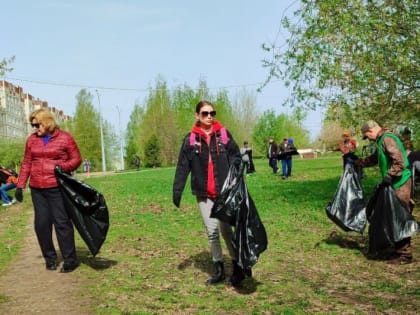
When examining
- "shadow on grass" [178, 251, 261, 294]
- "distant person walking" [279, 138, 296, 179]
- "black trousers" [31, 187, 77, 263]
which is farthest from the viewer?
"distant person walking" [279, 138, 296, 179]

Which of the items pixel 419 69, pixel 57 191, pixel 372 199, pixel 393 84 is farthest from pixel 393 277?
pixel 393 84

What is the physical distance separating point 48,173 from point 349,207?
14.4ft

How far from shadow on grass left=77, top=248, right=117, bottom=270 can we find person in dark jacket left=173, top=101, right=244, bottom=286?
1.76 metres

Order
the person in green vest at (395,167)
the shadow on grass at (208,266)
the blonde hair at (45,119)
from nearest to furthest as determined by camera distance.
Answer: the shadow on grass at (208,266) → the blonde hair at (45,119) → the person in green vest at (395,167)

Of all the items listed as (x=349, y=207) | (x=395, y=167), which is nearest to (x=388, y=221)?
(x=395, y=167)

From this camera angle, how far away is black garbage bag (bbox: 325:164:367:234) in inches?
316

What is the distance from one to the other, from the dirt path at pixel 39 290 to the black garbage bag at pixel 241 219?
157 centimetres

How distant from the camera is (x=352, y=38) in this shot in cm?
1157

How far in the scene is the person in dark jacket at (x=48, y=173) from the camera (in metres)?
6.55

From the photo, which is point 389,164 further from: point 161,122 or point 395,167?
point 161,122

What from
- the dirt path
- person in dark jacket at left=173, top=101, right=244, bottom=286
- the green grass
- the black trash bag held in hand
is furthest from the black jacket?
the dirt path

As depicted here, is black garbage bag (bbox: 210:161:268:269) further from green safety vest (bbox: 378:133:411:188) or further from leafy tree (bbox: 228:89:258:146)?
leafy tree (bbox: 228:89:258:146)

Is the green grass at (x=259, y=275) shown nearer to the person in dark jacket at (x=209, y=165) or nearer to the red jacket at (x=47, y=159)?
the person in dark jacket at (x=209, y=165)

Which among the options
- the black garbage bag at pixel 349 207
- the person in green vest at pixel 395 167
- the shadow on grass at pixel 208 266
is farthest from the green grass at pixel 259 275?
the black garbage bag at pixel 349 207
